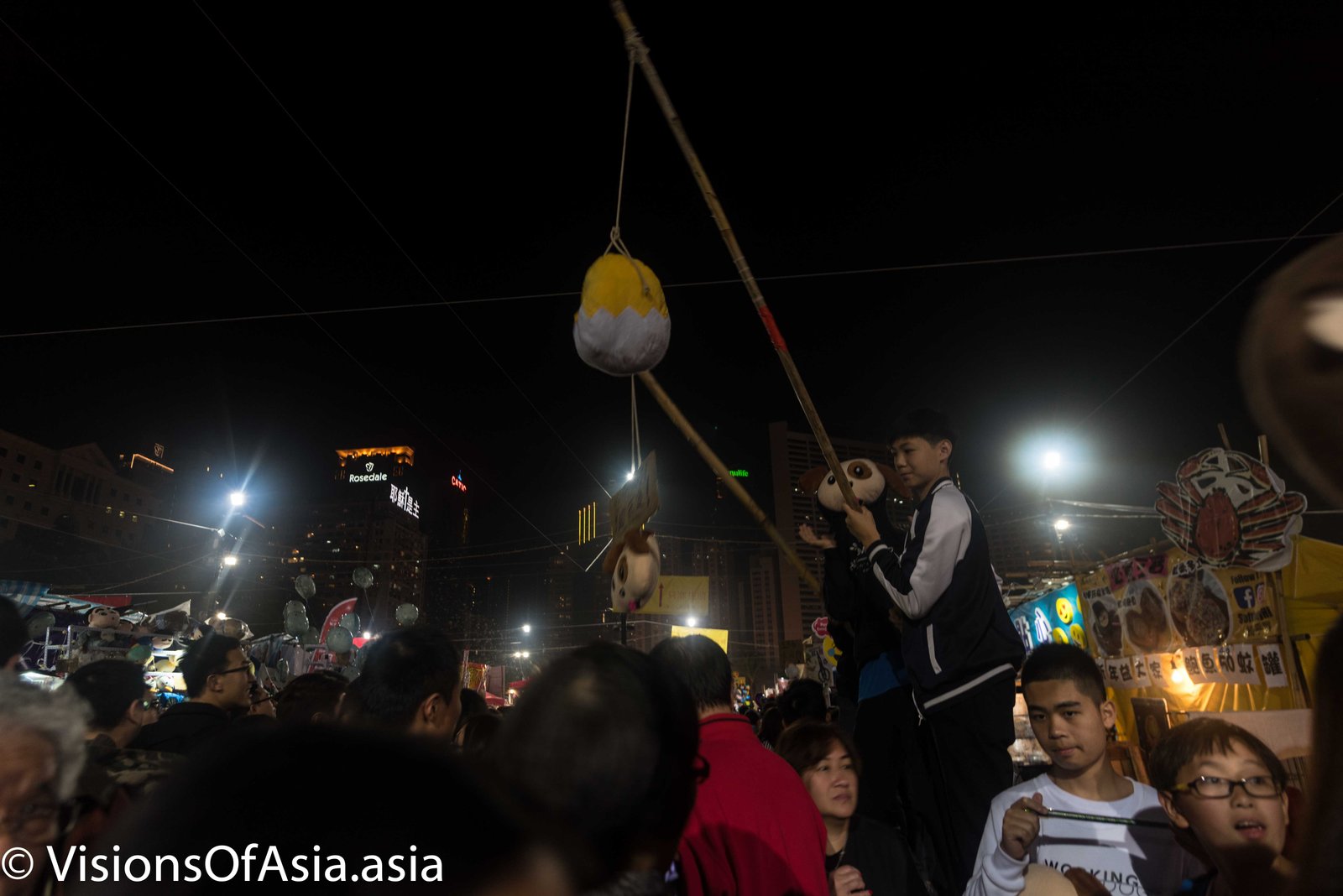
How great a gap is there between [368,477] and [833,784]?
4454 inches

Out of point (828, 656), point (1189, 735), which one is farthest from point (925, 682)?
point (828, 656)

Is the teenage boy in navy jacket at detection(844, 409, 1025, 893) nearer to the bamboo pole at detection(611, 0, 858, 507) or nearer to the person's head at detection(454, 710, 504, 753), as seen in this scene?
the bamboo pole at detection(611, 0, 858, 507)

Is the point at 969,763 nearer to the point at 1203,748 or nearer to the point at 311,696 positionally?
the point at 1203,748

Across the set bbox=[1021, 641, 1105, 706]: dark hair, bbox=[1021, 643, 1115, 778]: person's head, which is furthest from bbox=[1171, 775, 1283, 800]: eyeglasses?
bbox=[1021, 641, 1105, 706]: dark hair

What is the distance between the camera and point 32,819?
1.88 metres

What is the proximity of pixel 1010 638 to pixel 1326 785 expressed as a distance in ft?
10.4

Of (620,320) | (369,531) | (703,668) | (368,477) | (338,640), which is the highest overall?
(368,477)

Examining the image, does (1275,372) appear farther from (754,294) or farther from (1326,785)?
(754,294)

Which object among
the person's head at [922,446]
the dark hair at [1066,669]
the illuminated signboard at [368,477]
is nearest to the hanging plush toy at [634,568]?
the person's head at [922,446]

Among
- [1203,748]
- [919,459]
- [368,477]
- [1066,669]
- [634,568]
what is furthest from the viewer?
[368,477]

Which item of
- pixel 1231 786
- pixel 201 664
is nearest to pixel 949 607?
pixel 1231 786

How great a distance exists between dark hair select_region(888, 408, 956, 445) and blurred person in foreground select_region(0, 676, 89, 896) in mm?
3879

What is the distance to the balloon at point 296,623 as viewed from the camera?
12516mm

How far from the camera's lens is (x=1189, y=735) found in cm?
232
